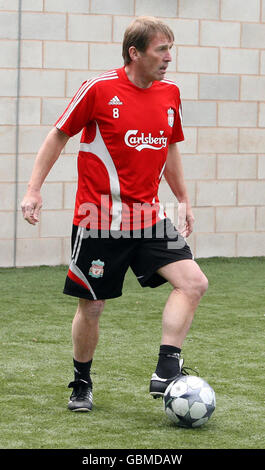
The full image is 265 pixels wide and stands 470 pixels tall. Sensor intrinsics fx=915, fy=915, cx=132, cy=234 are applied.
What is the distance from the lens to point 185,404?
4.04 m

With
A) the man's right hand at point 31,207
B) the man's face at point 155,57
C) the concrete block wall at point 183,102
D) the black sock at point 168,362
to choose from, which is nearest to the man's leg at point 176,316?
the black sock at point 168,362

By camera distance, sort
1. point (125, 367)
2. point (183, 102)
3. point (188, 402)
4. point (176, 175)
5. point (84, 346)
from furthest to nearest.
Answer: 1. point (183, 102)
2. point (125, 367)
3. point (176, 175)
4. point (84, 346)
5. point (188, 402)

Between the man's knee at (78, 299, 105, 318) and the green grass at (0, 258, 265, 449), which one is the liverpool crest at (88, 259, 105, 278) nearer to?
the man's knee at (78, 299, 105, 318)

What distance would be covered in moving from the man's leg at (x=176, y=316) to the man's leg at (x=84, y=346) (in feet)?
1.24

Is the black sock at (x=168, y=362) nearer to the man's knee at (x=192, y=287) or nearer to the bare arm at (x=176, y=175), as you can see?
the man's knee at (x=192, y=287)

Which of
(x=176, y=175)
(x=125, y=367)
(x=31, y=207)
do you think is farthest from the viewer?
(x=125, y=367)

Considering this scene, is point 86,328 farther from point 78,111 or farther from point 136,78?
point 136,78

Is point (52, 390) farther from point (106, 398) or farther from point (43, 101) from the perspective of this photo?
point (43, 101)

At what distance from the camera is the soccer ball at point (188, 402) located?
4.04 metres

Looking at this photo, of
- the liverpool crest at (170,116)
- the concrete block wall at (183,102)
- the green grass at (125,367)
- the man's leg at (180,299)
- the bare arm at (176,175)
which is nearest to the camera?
the green grass at (125,367)

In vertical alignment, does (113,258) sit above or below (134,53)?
below

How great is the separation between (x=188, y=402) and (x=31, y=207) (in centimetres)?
112

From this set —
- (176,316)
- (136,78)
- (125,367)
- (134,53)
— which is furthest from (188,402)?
(134,53)

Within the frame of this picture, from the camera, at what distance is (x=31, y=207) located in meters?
4.16
